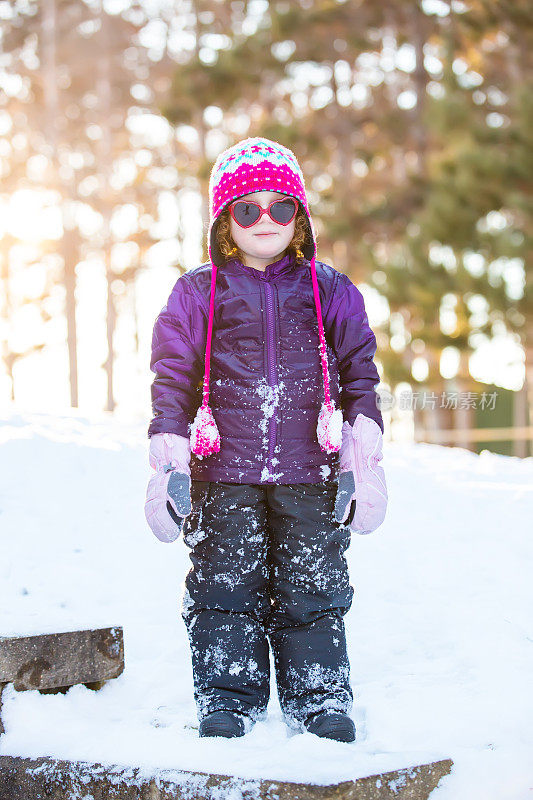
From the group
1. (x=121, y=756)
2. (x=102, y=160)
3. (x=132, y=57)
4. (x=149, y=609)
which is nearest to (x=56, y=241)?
(x=102, y=160)

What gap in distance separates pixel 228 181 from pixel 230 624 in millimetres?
1359

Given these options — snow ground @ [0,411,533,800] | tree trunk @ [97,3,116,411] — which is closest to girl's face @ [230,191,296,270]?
snow ground @ [0,411,533,800]

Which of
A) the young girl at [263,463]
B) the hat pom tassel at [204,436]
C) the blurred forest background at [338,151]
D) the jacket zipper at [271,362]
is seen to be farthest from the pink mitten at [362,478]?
the blurred forest background at [338,151]

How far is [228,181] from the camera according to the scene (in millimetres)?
2732

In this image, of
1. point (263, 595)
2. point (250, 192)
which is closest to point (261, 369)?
point (250, 192)

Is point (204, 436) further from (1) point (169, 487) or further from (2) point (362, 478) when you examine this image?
(2) point (362, 478)

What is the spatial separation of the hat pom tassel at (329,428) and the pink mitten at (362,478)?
7 cm

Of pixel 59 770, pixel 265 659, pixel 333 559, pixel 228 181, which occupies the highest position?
pixel 228 181

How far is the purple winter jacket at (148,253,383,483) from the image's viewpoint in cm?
258

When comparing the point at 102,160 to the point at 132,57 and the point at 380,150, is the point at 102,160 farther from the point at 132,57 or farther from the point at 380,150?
the point at 380,150

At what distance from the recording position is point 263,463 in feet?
8.43

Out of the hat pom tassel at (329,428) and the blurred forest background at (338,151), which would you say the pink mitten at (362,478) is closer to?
the hat pom tassel at (329,428)

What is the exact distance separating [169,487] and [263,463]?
11.3 inches

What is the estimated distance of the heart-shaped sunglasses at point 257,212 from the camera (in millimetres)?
2676
